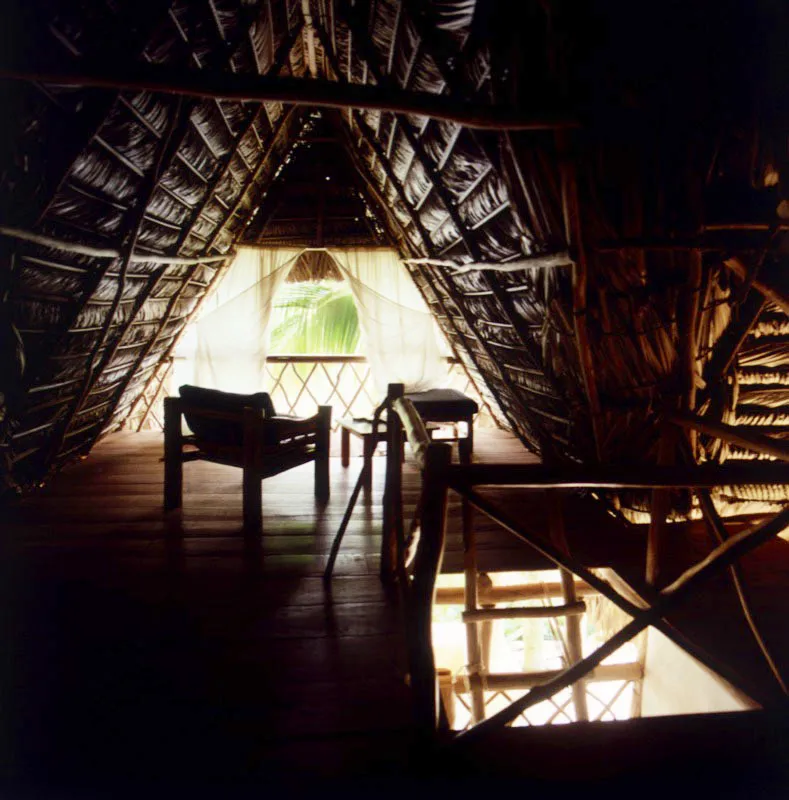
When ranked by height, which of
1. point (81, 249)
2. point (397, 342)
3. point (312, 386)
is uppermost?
point (81, 249)

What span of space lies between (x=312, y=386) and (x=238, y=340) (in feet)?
3.91

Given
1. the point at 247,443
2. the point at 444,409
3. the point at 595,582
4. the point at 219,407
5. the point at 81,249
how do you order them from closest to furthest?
the point at 595,582 → the point at 81,249 → the point at 247,443 → the point at 219,407 → the point at 444,409

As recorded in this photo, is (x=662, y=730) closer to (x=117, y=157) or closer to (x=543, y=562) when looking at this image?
(x=543, y=562)

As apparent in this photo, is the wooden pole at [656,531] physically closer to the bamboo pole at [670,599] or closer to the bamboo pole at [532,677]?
the bamboo pole at [532,677]

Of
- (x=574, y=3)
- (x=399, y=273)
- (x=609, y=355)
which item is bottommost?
(x=609, y=355)

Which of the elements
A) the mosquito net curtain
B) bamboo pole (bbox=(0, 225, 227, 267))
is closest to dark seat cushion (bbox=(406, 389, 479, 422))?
the mosquito net curtain

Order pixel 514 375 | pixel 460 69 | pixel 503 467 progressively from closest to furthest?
1. pixel 503 467
2. pixel 460 69
3. pixel 514 375

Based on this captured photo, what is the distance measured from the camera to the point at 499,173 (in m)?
2.34

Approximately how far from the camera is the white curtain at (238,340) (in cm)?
466

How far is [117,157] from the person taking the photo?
2.50 meters

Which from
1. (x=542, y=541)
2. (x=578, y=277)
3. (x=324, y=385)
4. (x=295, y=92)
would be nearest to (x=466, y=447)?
(x=578, y=277)

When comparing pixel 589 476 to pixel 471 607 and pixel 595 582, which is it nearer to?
pixel 595 582

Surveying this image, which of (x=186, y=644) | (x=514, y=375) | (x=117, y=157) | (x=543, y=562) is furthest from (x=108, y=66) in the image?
(x=514, y=375)

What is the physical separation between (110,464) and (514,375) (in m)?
3.13
